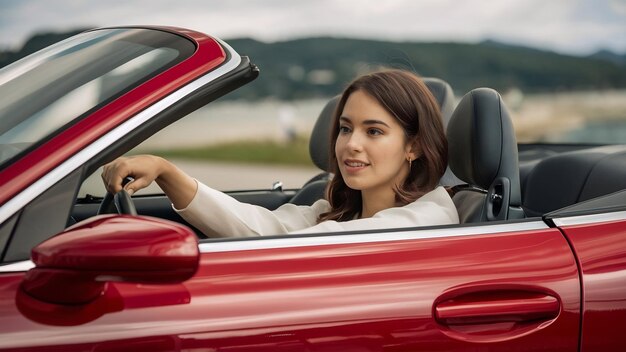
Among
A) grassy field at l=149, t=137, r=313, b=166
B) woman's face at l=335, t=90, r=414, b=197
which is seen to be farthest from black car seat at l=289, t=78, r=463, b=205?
grassy field at l=149, t=137, r=313, b=166

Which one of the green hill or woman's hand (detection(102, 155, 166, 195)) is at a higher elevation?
woman's hand (detection(102, 155, 166, 195))

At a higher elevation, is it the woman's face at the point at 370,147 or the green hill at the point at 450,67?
the woman's face at the point at 370,147

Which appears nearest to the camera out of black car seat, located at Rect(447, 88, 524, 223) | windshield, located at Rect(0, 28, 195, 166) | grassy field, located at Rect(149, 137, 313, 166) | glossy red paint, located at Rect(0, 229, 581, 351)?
glossy red paint, located at Rect(0, 229, 581, 351)

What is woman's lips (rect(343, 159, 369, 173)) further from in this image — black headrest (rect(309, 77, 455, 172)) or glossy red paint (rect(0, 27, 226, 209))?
black headrest (rect(309, 77, 455, 172))

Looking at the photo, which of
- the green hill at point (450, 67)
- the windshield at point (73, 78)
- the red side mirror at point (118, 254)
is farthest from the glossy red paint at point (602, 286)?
the green hill at point (450, 67)

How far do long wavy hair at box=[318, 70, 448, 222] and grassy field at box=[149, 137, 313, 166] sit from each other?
10.4 meters

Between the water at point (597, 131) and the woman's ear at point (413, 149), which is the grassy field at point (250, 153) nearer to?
the water at point (597, 131)

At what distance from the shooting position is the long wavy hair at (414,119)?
2229 mm

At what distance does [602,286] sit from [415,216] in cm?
52

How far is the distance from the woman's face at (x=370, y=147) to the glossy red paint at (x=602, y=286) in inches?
24.5

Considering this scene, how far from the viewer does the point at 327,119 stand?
120 inches

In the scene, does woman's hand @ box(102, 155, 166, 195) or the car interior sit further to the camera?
the car interior

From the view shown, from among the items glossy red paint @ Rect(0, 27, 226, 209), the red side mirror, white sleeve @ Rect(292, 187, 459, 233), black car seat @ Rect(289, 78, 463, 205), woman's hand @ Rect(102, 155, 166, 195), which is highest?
glossy red paint @ Rect(0, 27, 226, 209)

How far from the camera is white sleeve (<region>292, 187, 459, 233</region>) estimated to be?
1857 millimetres
